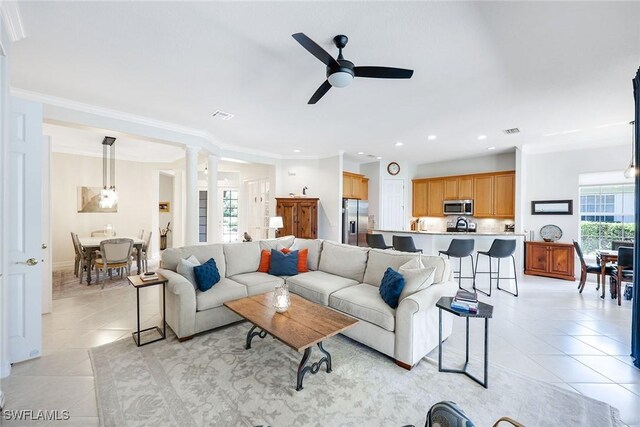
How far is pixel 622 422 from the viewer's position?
182 cm

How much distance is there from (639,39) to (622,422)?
2994 millimetres

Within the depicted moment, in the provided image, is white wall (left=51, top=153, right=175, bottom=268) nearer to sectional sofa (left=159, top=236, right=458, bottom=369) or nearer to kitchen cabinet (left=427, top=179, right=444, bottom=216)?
sectional sofa (left=159, top=236, right=458, bottom=369)

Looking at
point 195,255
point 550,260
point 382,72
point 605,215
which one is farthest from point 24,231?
point 605,215

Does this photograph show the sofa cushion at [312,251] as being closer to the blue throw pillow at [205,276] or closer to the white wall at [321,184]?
the blue throw pillow at [205,276]

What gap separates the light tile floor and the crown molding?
283 centimetres

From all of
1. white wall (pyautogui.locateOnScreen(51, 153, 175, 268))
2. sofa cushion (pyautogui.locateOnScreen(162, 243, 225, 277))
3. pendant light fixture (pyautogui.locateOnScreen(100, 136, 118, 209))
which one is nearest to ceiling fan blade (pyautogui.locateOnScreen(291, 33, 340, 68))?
A: sofa cushion (pyautogui.locateOnScreen(162, 243, 225, 277))

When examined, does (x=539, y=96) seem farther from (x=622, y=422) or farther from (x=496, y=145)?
(x=622, y=422)

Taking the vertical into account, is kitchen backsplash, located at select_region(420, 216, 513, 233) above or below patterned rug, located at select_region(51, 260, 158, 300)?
above

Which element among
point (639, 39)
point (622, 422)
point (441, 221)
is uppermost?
point (639, 39)

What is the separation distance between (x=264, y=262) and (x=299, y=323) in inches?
73.6

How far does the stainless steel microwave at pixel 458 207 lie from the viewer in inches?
272

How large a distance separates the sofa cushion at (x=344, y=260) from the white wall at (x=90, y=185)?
18.7 feet

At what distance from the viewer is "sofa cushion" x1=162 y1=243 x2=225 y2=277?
10.9 ft

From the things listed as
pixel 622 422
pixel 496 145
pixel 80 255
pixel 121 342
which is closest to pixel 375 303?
pixel 622 422
